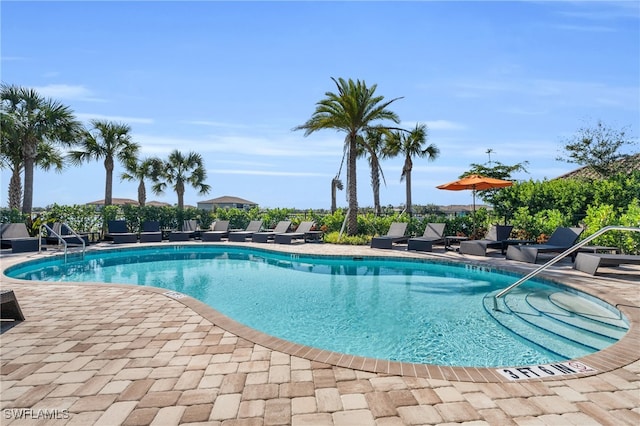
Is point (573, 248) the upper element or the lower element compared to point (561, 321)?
upper

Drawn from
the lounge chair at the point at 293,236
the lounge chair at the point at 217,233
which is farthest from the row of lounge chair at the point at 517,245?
the lounge chair at the point at 217,233

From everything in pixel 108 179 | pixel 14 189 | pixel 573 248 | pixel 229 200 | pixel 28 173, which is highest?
pixel 229 200

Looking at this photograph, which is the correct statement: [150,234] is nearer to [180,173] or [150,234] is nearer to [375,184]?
[180,173]

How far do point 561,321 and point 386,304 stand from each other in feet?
9.28

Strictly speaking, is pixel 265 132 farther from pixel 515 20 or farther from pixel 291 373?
A: pixel 291 373

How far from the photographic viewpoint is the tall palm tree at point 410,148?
2398 centimetres

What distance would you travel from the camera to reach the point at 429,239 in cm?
1235

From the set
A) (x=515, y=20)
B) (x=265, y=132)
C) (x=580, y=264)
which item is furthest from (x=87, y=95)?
(x=580, y=264)

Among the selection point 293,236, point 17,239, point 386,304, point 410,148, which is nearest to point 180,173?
point 17,239

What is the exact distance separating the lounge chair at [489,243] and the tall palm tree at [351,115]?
5476 millimetres

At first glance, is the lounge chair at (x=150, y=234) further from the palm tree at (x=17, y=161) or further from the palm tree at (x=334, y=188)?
the palm tree at (x=334, y=188)

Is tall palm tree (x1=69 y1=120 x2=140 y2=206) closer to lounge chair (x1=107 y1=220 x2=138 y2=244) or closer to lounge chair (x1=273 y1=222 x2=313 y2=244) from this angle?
lounge chair (x1=107 y1=220 x2=138 y2=244)

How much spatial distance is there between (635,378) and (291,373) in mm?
3105

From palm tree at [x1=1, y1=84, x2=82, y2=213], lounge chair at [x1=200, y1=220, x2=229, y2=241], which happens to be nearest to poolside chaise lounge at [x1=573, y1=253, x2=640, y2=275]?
lounge chair at [x1=200, y1=220, x2=229, y2=241]
